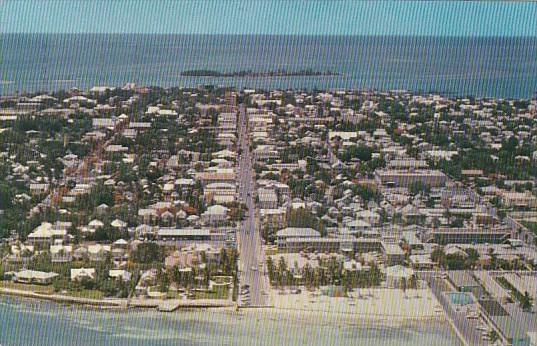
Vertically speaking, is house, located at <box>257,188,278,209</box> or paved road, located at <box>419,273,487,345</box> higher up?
house, located at <box>257,188,278,209</box>

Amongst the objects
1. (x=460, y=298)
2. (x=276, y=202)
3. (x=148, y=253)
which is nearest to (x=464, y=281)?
(x=460, y=298)

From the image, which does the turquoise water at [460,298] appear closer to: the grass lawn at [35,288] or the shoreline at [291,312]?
the shoreline at [291,312]

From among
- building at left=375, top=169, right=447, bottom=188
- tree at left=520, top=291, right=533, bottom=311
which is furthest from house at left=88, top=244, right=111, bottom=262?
tree at left=520, top=291, right=533, bottom=311

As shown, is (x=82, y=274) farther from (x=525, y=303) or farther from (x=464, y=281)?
(x=525, y=303)

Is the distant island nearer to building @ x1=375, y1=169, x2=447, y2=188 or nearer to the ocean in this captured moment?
the ocean

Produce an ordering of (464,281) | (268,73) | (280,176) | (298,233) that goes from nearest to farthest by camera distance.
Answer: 1. (464,281)
2. (298,233)
3. (280,176)
4. (268,73)

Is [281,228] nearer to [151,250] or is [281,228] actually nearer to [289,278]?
[289,278]
